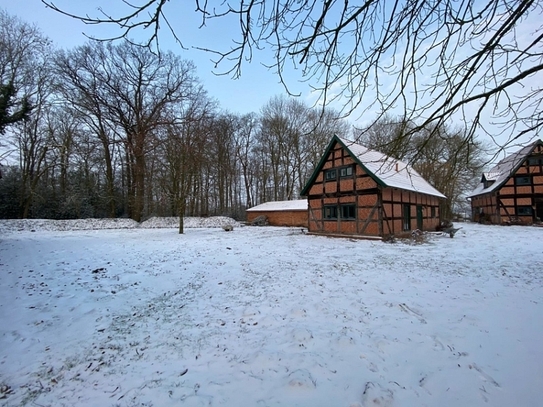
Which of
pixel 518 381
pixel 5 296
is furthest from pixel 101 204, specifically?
pixel 518 381

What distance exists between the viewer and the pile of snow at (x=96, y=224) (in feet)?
50.2

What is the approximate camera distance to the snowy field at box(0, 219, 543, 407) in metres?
2.19

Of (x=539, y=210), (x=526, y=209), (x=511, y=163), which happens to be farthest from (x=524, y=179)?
(x=511, y=163)

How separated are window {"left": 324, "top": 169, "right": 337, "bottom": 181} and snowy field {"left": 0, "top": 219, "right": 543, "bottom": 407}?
8017mm

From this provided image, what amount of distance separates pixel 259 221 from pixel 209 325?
61.8 feet

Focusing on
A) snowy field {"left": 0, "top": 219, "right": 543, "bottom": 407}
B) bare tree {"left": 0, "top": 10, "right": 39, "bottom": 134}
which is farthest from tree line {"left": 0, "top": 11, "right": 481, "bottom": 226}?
snowy field {"left": 0, "top": 219, "right": 543, "bottom": 407}

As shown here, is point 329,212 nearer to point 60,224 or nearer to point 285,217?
point 285,217

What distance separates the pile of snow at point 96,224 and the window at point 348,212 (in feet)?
37.7

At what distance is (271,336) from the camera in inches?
122

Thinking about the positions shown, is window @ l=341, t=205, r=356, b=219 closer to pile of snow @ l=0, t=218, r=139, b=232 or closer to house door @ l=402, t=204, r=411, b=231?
house door @ l=402, t=204, r=411, b=231

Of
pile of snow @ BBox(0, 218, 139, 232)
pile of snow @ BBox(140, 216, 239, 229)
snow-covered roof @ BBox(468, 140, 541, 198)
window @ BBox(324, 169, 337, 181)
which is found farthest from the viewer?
pile of snow @ BBox(140, 216, 239, 229)

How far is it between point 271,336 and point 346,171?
11.2m

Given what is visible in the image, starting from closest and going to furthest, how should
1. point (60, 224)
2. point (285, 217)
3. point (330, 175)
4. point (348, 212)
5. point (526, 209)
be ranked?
point (348, 212)
point (330, 175)
point (60, 224)
point (526, 209)
point (285, 217)

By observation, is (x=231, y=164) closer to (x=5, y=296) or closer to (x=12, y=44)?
(x=12, y=44)
